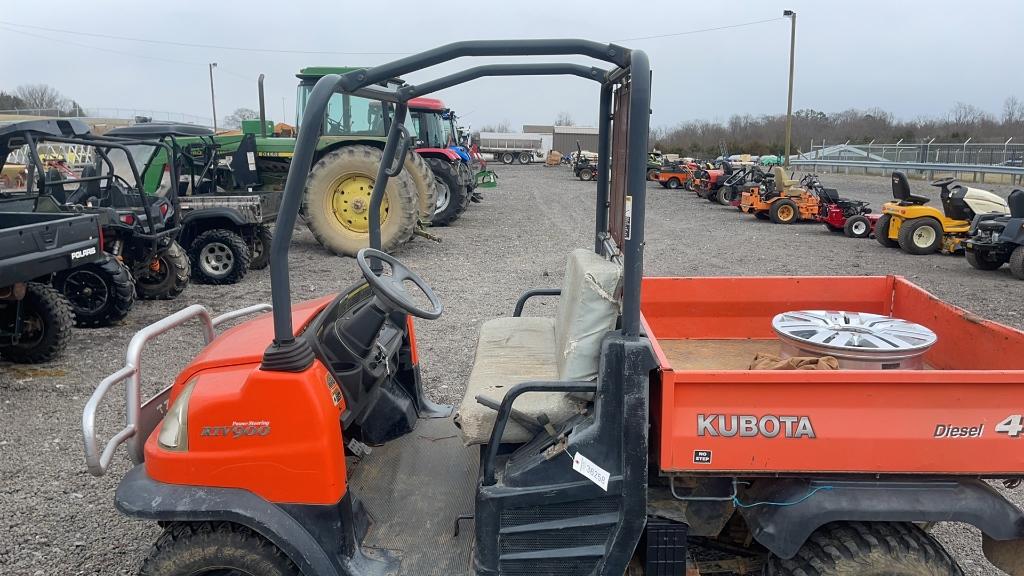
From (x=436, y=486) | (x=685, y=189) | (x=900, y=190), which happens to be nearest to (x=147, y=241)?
(x=436, y=486)

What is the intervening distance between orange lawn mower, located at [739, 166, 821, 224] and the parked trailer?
111 feet

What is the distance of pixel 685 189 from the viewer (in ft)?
85.7

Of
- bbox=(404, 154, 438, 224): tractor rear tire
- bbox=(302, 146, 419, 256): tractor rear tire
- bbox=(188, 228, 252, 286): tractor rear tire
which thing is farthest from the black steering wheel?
bbox=(404, 154, 438, 224): tractor rear tire

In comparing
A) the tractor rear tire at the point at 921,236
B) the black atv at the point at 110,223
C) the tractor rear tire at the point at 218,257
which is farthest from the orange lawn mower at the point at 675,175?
the black atv at the point at 110,223

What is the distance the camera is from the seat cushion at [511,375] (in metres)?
2.59

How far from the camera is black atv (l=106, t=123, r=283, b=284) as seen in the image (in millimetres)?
8938

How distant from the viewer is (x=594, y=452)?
233cm

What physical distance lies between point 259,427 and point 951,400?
2272 millimetres

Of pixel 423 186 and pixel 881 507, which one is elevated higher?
pixel 423 186

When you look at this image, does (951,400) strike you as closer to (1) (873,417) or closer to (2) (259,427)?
(1) (873,417)

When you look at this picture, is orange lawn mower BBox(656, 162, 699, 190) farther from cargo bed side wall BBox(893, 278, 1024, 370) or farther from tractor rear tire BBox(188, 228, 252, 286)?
cargo bed side wall BBox(893, 278, 1024, 370)

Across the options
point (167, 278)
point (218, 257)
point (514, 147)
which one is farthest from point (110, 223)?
point (514, 147)

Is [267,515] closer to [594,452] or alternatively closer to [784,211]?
[594,452]

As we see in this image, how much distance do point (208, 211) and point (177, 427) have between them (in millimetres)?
7256
